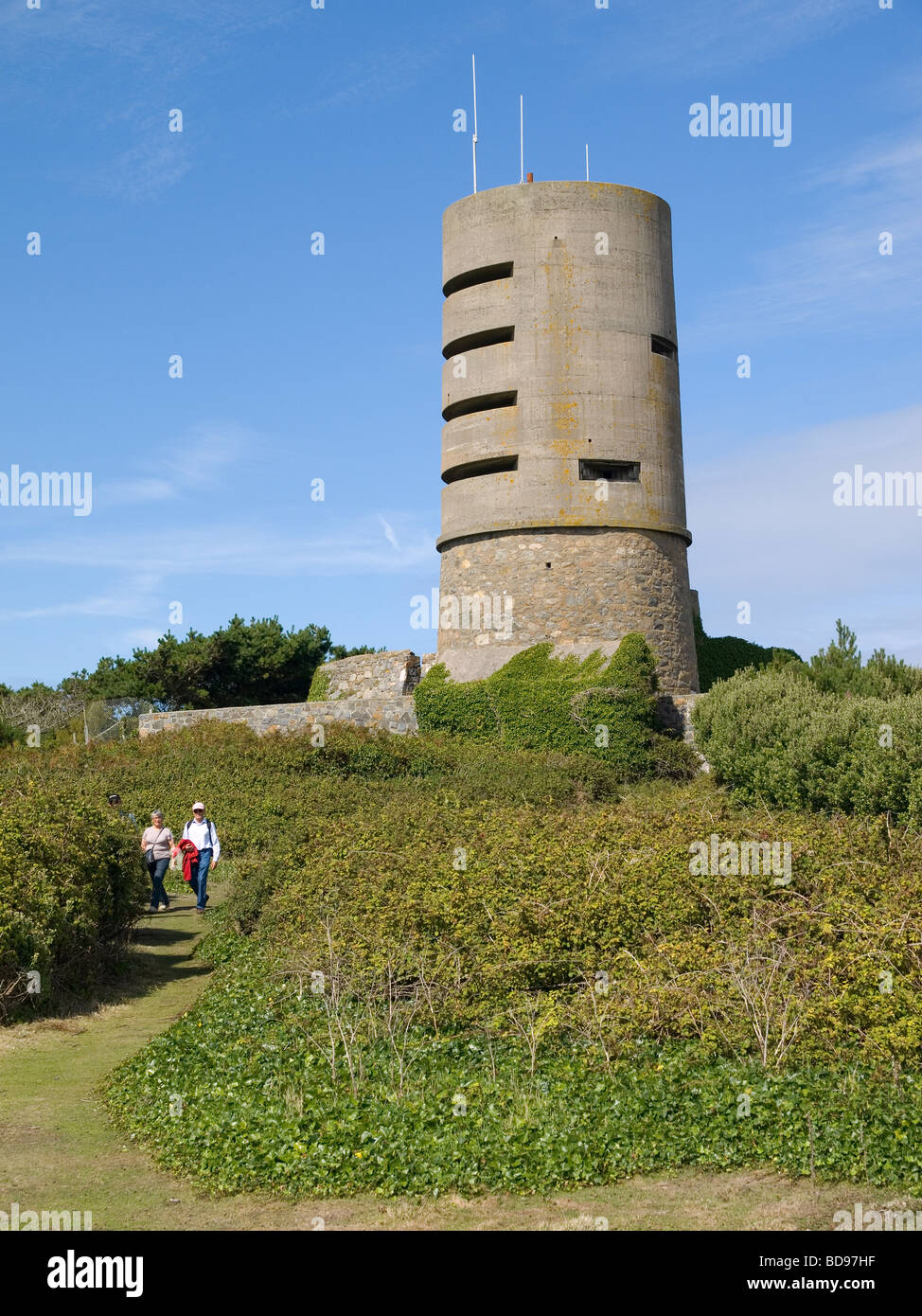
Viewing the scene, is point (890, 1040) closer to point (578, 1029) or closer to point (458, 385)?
point (578, 1029)

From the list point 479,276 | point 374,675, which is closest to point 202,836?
point 374,675

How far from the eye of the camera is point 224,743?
27.6 metres

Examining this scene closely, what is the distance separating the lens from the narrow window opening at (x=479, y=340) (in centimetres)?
3097

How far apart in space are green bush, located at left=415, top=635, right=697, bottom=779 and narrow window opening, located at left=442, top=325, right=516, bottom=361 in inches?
304

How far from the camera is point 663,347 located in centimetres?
3164

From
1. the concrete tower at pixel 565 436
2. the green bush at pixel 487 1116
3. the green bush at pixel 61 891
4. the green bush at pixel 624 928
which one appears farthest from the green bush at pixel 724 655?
the green bush at pixel 487 1116

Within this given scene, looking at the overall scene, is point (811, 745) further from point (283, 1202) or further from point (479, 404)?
point (283, 1202)

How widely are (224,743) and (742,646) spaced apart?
15476 millimetres

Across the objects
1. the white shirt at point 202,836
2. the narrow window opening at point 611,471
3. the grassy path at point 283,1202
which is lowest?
the grassy path at point 283,1202

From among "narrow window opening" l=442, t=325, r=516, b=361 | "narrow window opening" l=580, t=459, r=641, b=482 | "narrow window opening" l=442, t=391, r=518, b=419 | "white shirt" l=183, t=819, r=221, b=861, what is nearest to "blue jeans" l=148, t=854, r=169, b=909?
"white shirt" l=183, t=819, r=221, b=861

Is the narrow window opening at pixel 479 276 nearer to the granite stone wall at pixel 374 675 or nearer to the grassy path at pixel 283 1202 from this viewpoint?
the granite stone wall at pixel 374 675

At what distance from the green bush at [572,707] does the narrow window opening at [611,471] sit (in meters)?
3.89

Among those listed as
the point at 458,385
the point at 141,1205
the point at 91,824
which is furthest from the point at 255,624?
the point at 141,1205

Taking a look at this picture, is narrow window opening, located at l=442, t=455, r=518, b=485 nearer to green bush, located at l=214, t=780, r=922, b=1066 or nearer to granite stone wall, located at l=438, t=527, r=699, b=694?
granite stone wall, located at l=438, t=527, r=699, b=694
